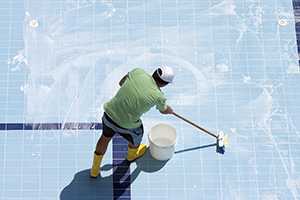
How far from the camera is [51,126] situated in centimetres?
732

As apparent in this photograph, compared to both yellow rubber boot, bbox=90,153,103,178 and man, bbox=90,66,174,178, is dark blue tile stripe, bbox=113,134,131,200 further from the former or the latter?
man, bbox=90,66,174,178

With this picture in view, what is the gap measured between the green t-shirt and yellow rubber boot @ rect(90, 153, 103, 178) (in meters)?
0.59

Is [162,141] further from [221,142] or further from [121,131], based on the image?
[121,131]

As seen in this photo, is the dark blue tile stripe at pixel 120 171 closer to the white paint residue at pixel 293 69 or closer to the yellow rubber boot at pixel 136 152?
the yellow rubber boot at pixel 136 152

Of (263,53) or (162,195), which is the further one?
(263,53)

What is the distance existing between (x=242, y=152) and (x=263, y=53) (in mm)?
1163

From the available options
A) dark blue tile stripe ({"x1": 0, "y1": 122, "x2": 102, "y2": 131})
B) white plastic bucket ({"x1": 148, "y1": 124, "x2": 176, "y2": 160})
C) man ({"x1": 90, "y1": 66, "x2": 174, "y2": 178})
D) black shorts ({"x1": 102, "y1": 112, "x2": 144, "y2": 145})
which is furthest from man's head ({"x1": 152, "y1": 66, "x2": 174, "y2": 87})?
dark blue tile stripe ({"x1": 0, "y1": 122, "x2": 102, "y2": 131})

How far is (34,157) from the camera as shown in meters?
7.19

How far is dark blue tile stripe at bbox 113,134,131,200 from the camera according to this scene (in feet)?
23.2

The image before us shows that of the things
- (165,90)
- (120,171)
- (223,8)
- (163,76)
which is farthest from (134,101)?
(223,8)

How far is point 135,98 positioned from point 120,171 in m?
1.19

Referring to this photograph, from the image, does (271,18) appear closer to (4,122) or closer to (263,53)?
(263,53)

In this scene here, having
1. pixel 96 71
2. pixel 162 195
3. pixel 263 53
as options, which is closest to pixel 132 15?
pixel 96 71

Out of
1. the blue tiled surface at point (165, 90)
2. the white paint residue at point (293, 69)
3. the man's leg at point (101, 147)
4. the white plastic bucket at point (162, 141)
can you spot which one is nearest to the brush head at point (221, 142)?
the blue tiled surface at point (165, 90)
